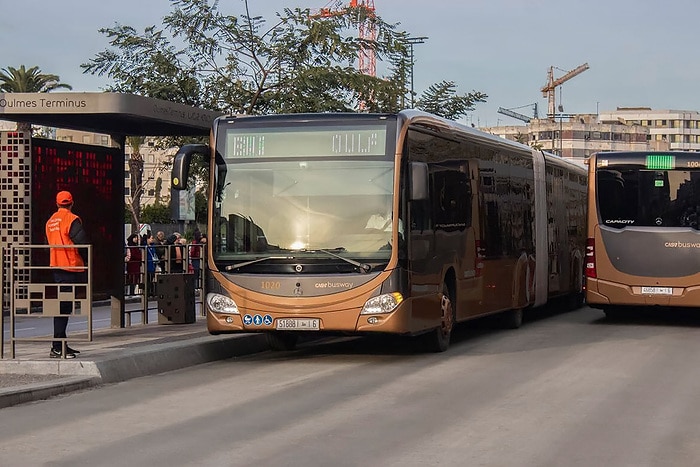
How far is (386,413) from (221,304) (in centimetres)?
481

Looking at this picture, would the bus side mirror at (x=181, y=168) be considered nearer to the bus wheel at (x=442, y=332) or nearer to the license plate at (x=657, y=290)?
the bus wheel at (x=442, y=332)

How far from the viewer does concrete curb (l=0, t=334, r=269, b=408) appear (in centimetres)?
1188

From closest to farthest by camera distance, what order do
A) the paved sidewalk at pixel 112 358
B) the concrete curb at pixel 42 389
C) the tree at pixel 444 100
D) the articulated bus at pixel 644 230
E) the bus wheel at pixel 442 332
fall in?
the concrete curb at pixel 42 389 → the paved sidewalk at pixel 112 358 → the bus wheel at pixel 442 332 → the articulated bus at pixel 644 230 → the tree at pixel 444 100

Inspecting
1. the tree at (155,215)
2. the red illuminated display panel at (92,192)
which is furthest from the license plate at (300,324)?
the tree at (155,215)

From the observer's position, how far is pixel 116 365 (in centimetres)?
1346

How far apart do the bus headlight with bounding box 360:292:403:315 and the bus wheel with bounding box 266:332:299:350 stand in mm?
2503

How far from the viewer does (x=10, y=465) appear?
834 cm

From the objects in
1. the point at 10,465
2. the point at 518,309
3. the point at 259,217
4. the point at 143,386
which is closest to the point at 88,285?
the point at 143,386

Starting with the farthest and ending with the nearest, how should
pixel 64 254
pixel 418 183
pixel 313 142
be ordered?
pixel 313 142 → pixel 418 183 → pixel 64 254

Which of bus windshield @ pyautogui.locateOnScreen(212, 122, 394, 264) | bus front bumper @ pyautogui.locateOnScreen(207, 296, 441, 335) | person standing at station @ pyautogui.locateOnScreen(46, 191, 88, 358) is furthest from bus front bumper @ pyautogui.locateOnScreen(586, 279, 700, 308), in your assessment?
person standing at station @ pyautogui.locateOnScreen(46, 191, 88, 358)

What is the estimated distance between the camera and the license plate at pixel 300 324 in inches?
581

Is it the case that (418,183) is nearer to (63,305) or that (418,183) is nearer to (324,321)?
(324,321)

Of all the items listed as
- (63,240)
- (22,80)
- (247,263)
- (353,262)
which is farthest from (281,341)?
(22,80)

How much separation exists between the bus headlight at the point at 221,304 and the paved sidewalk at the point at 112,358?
0.57 meters
